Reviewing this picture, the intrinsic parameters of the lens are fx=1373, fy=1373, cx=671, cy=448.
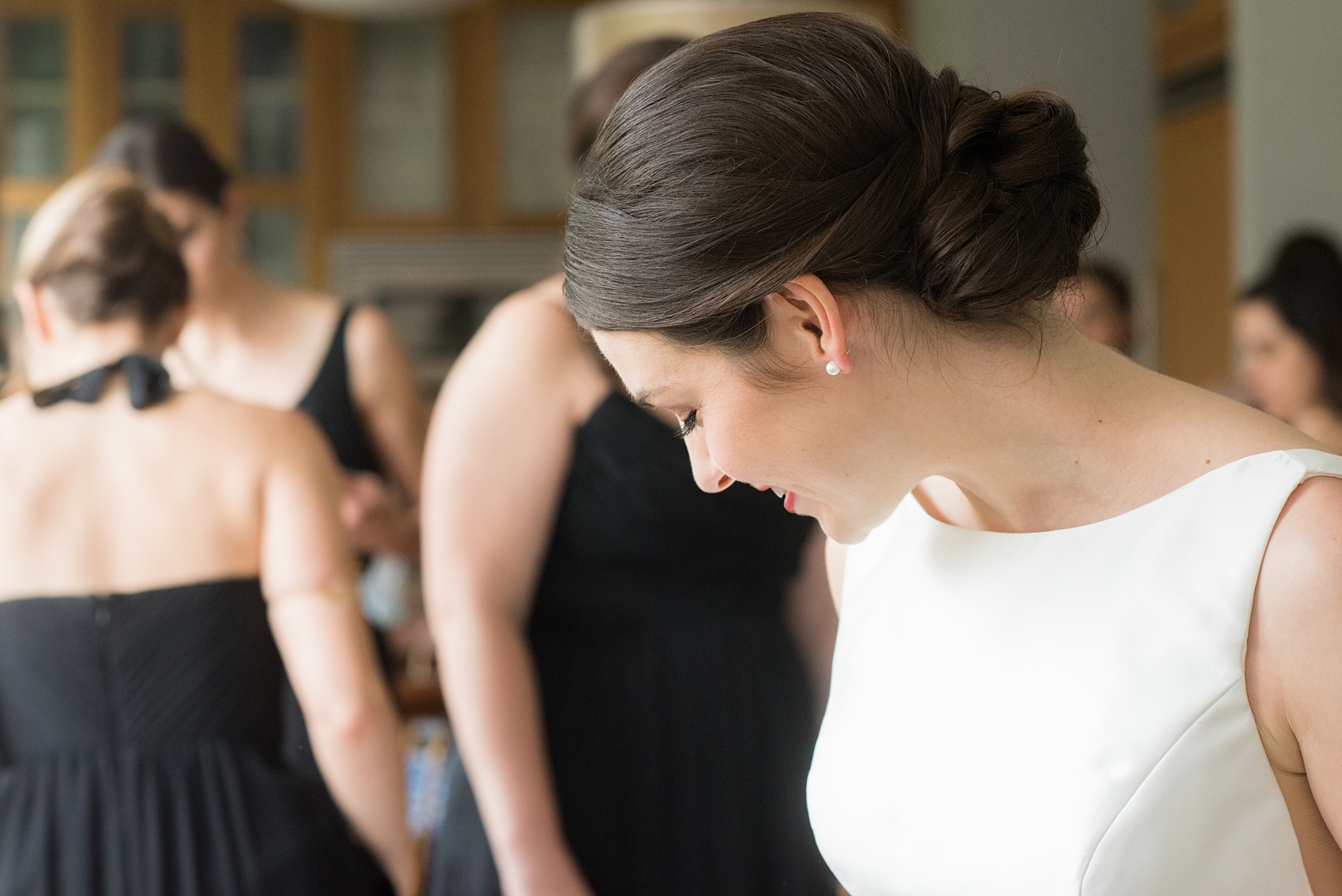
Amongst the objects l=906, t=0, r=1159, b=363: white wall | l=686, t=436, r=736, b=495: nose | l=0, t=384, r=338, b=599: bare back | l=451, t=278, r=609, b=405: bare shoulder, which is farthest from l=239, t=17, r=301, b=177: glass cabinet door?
l=686, t=436, r=736, b=495: nose

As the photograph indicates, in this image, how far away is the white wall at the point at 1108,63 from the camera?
15.4 ft

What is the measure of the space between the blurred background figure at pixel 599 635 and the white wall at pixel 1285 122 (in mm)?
2157

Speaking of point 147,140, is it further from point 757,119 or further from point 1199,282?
point 1199,282

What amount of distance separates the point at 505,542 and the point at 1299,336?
6.85 feet

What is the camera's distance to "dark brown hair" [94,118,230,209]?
1936mm

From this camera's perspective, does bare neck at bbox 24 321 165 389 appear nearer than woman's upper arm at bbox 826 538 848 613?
No

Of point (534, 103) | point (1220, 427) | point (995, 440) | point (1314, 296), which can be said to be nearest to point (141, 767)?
point (995, 440)

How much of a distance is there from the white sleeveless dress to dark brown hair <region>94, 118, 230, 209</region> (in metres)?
1.40

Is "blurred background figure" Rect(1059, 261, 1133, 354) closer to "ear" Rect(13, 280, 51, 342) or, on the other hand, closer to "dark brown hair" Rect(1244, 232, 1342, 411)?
"dark brown hair" Rect(1244, 232, 1342, 411)

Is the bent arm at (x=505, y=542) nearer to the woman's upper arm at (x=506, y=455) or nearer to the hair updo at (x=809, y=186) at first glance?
the woman's upper arm at (x=506, y=455)

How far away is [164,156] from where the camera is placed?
1.94 m

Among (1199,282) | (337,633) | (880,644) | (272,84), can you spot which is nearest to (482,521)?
(337,633)

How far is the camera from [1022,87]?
82 centimetres

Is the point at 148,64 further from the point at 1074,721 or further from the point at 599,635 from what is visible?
the point at 1074,721
